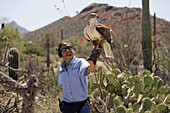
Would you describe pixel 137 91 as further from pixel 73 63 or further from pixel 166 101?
pixel 73 63

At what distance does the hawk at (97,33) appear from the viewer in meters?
2.05

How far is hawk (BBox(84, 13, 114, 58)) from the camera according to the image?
2.05 meters

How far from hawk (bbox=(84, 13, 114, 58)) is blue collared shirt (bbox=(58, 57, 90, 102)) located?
13.3 inches

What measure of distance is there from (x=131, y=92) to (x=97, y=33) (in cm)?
245

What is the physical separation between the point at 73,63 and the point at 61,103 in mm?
608

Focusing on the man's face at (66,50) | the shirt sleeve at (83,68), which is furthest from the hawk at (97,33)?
the man's face at (66,50)

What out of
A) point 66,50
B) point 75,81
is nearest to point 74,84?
point 75,81

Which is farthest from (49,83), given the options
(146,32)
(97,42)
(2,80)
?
(2,80)

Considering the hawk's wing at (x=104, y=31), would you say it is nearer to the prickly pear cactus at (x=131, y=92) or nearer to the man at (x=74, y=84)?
the man at (x=74, y=84)

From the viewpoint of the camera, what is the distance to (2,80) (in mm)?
1085

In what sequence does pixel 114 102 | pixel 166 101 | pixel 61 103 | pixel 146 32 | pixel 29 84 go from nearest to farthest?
pixel 29 84 → pixel 61 103 → pixel 114 102 → pixel 166 101 → pixel 146 32

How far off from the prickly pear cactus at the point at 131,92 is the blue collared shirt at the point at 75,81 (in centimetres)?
116

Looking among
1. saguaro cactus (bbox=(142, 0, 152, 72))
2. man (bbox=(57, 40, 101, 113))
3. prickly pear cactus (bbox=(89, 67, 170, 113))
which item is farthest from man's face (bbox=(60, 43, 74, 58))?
saguaro cactus (bbox=(142, 0, 152, 72))

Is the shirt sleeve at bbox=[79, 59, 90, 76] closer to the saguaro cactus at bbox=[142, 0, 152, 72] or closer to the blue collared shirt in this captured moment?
the blue collared shirt
